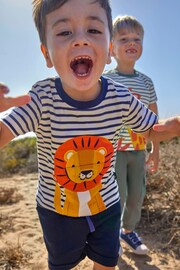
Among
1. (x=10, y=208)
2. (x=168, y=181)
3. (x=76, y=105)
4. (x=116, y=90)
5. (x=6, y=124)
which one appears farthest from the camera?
(x=10, y=208)

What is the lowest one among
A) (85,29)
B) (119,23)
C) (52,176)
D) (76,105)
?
(52,176)

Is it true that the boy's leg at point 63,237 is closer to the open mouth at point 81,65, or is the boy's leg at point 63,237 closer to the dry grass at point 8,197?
the open mouth at point 81,65

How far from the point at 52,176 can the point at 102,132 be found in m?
0.35

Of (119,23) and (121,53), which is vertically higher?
(119,23)

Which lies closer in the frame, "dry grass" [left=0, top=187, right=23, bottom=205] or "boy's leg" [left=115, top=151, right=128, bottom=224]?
"boy's leg" [left=115, top=151, right=128, bottom=224]

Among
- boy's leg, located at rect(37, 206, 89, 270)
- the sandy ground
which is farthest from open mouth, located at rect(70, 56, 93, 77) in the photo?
the sandy ground

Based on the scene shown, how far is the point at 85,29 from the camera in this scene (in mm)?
1632

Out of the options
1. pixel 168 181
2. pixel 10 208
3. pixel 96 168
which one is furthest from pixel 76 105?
pixel 10 208

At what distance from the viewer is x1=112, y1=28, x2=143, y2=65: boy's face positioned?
3005 millimetres

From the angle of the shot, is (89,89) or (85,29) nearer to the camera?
(85,29)

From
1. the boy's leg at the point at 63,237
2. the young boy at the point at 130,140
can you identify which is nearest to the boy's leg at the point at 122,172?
the young boy at the point at 130,140

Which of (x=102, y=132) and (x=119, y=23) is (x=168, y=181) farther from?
(x=102, y=132)

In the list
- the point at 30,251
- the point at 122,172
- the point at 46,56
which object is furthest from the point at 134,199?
the point at 46,56

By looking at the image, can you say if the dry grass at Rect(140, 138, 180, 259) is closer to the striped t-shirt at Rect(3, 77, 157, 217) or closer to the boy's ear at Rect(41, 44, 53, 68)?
the striped t-shirt at Rect(3, 77, 157, 217)
